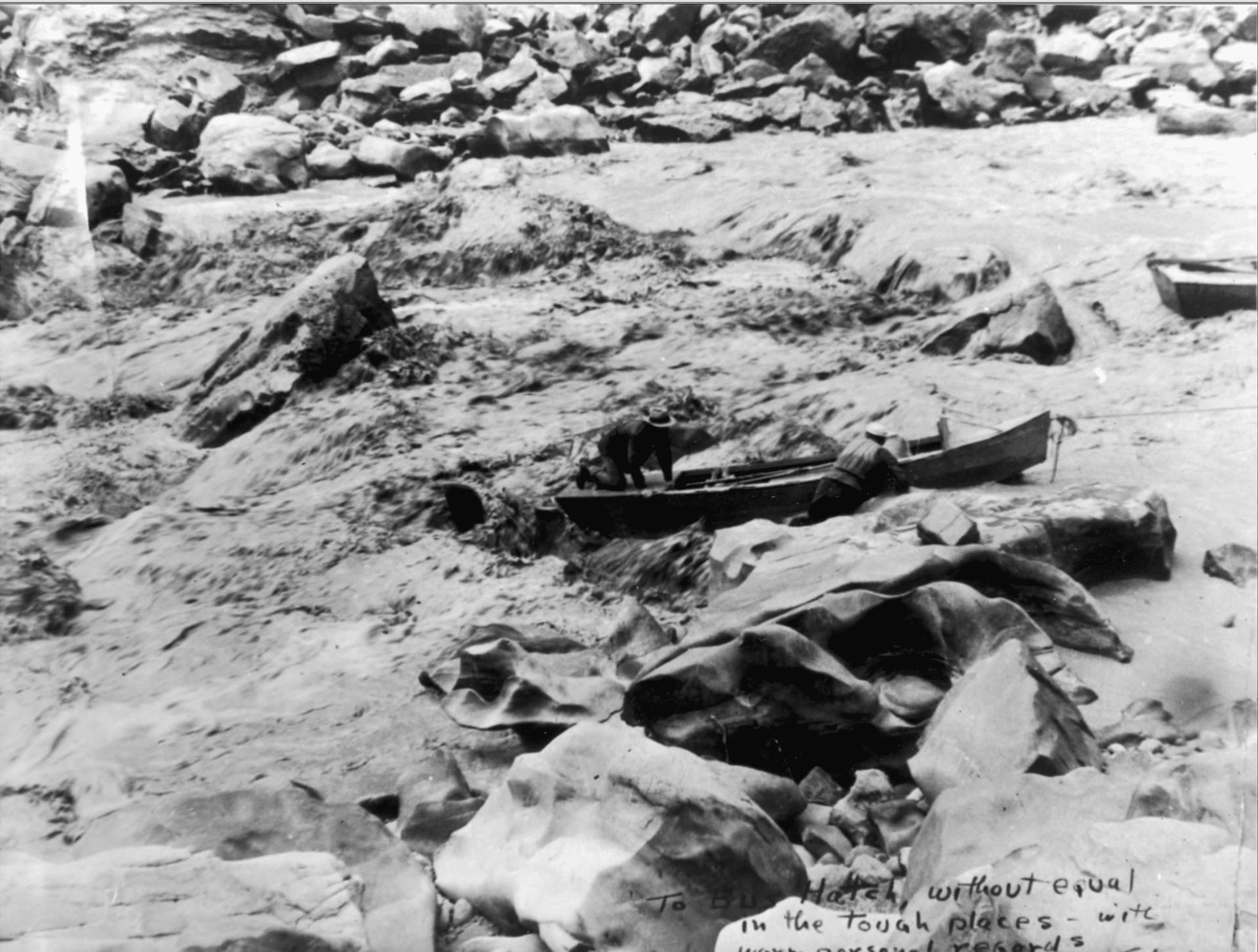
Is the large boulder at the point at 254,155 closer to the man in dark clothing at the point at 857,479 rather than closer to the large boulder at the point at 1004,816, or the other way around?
the man in dark clothing at the point at 857,479

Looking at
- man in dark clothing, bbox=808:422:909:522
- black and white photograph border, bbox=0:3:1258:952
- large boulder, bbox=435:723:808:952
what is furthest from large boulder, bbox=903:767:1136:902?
man in dark clothing, bbox=808:422:909:522

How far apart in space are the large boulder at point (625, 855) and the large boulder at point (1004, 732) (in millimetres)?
781

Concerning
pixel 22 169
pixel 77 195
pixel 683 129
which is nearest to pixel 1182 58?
pixel 683 129

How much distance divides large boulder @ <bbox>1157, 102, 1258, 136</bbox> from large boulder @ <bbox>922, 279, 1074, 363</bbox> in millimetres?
1893

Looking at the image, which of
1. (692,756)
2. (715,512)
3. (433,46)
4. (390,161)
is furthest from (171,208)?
(692,756)

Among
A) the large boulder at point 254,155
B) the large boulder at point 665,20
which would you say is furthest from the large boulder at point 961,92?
the large boulder at point 254,155

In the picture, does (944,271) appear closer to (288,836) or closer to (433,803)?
(433,803)

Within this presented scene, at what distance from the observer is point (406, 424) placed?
8.23 m

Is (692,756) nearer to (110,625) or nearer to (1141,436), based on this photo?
(110,625)

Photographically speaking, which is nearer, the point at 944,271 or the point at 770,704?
the point at 770,704

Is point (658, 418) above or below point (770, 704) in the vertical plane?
above

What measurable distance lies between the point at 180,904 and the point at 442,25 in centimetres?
599

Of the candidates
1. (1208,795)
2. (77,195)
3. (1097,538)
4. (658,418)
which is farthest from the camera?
(658,418)

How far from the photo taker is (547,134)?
8.71 metres
